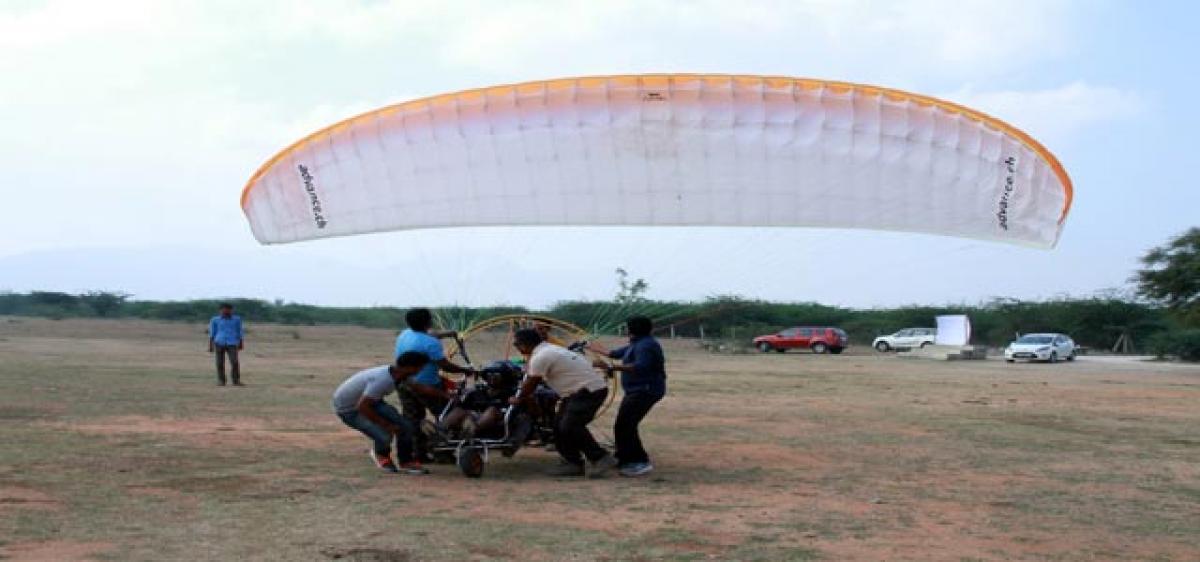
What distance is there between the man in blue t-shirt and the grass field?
0.57 metres

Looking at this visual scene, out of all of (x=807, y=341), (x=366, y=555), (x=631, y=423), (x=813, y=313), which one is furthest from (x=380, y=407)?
(x=813, y=313)

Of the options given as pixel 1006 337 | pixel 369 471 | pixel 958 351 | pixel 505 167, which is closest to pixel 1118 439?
pixel 505 167

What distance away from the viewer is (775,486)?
8797mm

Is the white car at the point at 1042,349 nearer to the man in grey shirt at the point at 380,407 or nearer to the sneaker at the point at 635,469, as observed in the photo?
the sneaker at the point at 635,469

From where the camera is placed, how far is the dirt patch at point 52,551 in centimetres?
585

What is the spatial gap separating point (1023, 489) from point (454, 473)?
4374 millimetres

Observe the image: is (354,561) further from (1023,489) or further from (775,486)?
(1023,489)

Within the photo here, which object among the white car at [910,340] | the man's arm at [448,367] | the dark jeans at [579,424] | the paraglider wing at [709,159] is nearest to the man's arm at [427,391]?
the man's arm at [448,367]

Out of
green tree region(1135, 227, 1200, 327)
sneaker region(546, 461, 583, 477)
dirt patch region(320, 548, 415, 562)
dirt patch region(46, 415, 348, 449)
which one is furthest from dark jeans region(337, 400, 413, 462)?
green tree region(1135, 227, 1200, 327)

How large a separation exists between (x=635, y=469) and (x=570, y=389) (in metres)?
0.86

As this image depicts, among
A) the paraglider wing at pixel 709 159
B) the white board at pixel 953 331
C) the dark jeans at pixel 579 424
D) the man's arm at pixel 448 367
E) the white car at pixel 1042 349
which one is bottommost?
the white car at pixel 1042 349

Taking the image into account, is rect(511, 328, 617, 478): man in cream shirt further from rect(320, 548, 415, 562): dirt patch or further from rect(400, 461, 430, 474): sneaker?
A: rect(320, 548, 415, 562): dirt patch

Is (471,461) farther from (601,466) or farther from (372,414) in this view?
(601,466)

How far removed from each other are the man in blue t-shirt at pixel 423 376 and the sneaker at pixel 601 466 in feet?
4.06
